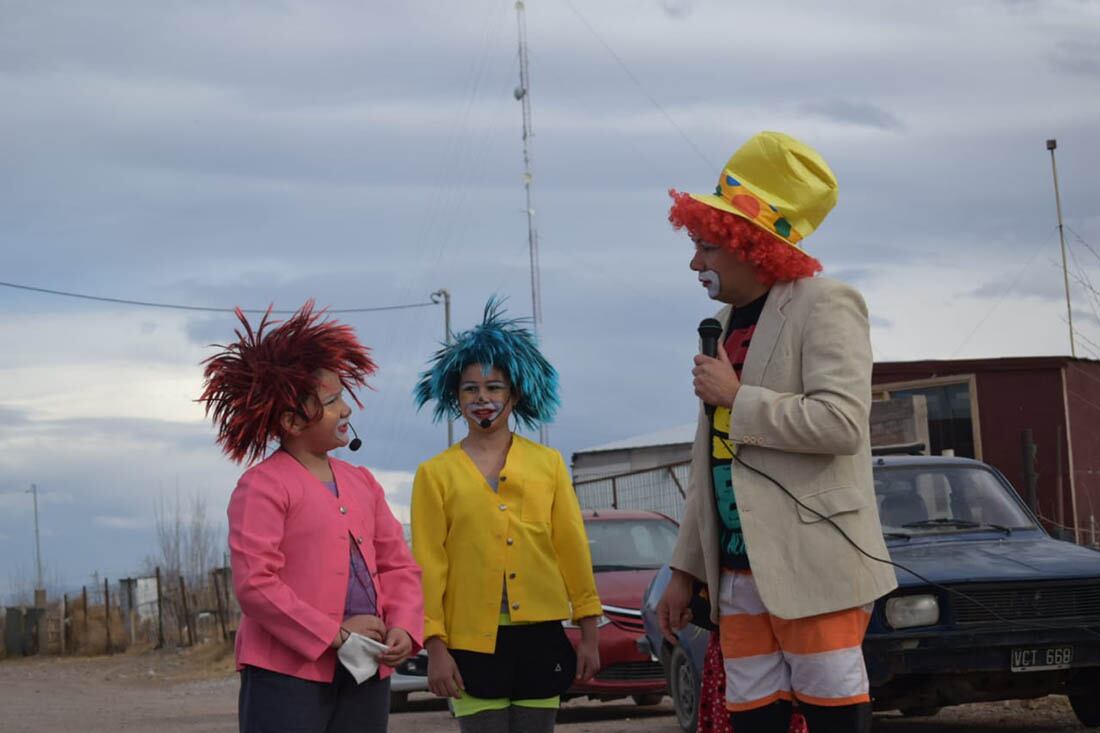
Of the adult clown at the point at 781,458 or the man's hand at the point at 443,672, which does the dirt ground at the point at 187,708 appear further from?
the adult clown at the point at 781,458

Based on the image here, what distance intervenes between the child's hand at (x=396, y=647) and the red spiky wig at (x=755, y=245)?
5.04 ft

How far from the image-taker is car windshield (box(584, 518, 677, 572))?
40.7 ft

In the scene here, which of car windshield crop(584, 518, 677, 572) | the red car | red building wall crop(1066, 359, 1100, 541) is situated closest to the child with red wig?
the red car

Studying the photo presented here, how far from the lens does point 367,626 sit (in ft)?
15.6

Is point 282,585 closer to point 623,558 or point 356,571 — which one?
point 356,571

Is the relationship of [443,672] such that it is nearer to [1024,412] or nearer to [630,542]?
[630,542]

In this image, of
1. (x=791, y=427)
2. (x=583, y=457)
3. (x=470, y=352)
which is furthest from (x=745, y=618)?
(x=583, y=457)

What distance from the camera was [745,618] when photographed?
4.26m

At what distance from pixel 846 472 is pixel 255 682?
1856 mm

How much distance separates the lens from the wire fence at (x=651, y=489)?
22.2 m

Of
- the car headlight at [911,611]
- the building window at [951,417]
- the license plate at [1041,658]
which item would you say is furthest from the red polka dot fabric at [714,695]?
the building window at [951,417]

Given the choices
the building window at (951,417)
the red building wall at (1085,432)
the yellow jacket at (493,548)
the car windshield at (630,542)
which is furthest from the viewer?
the red building wall at (1085,432)

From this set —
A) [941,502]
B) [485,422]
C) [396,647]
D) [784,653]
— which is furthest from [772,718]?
[941,502]

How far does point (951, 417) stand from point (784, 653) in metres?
21.0
